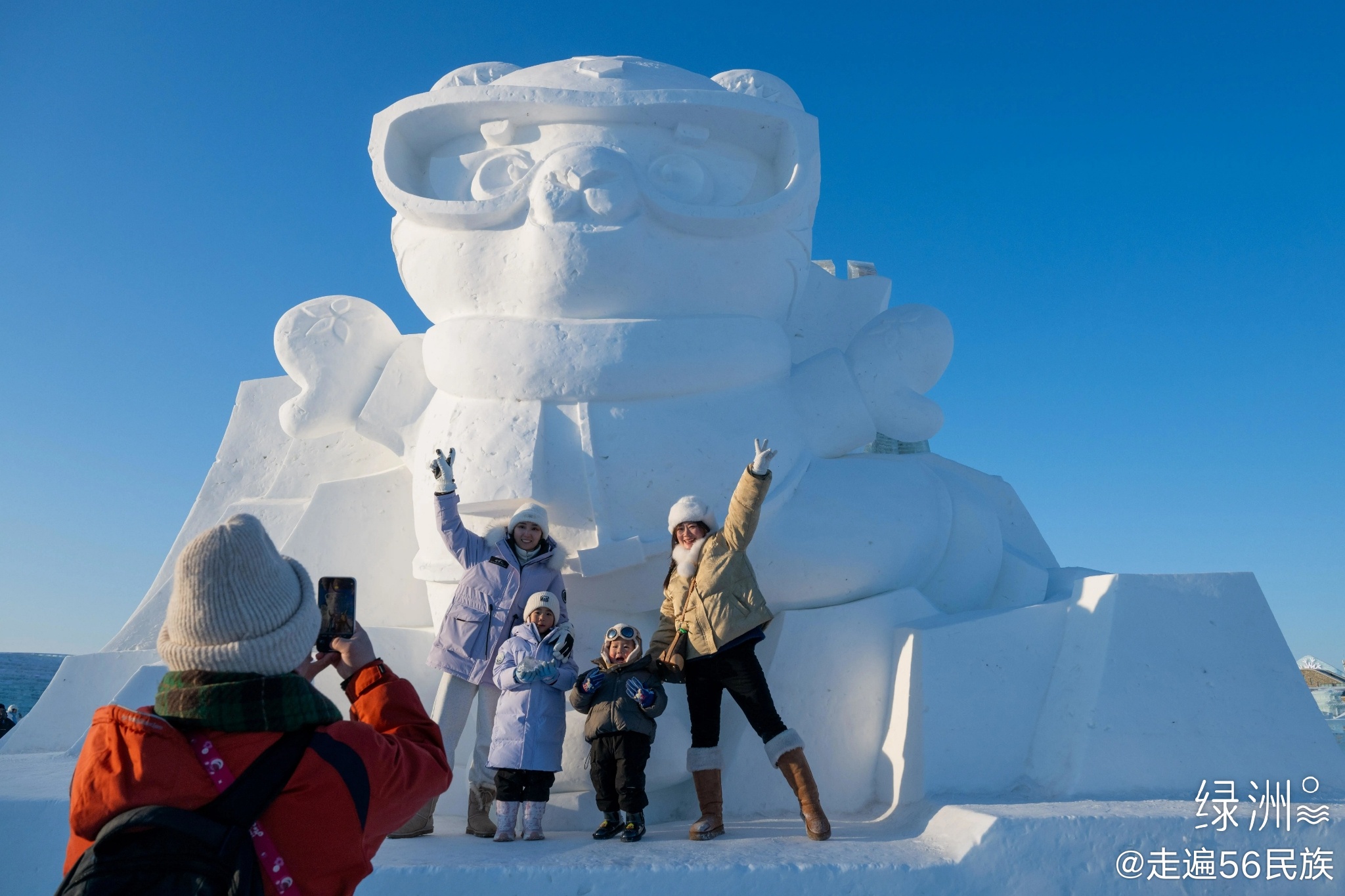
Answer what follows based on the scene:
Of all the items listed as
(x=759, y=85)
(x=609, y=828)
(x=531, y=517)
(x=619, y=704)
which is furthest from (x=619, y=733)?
(x=759, y=85)

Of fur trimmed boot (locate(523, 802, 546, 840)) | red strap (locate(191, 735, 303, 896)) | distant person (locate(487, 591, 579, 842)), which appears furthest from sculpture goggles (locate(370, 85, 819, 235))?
red strap (locate(191, 735, 303, 896))

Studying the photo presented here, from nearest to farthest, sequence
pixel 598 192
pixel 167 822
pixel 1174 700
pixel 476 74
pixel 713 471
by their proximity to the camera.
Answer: pixel 167 822
pixel 1174 700
pixel 713 471
pixel 598 192
pixel 476 74

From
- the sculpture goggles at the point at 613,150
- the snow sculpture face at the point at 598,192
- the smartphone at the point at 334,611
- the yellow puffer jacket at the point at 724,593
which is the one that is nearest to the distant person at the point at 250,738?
the smartphone at the point at 334,611

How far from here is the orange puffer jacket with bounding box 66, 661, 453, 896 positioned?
1270mm

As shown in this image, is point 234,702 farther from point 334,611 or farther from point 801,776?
point 801,776

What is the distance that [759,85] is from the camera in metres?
4.70

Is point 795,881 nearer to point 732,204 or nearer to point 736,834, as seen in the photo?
point 736,834

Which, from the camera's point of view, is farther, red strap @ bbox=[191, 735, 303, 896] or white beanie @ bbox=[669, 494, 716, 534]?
white beanie @ bbox=[669, 494, 716, 534]

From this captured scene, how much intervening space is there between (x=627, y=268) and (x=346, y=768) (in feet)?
9.73

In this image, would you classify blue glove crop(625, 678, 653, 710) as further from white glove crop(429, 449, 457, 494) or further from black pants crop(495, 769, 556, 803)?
white glove crop(429, 449, 457, 494)

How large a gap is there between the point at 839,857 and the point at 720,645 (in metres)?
0.75

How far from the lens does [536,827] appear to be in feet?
10.8

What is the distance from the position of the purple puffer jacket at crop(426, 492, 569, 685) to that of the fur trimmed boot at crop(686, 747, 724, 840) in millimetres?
674

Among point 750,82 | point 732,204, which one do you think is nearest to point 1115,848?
point 732,204
